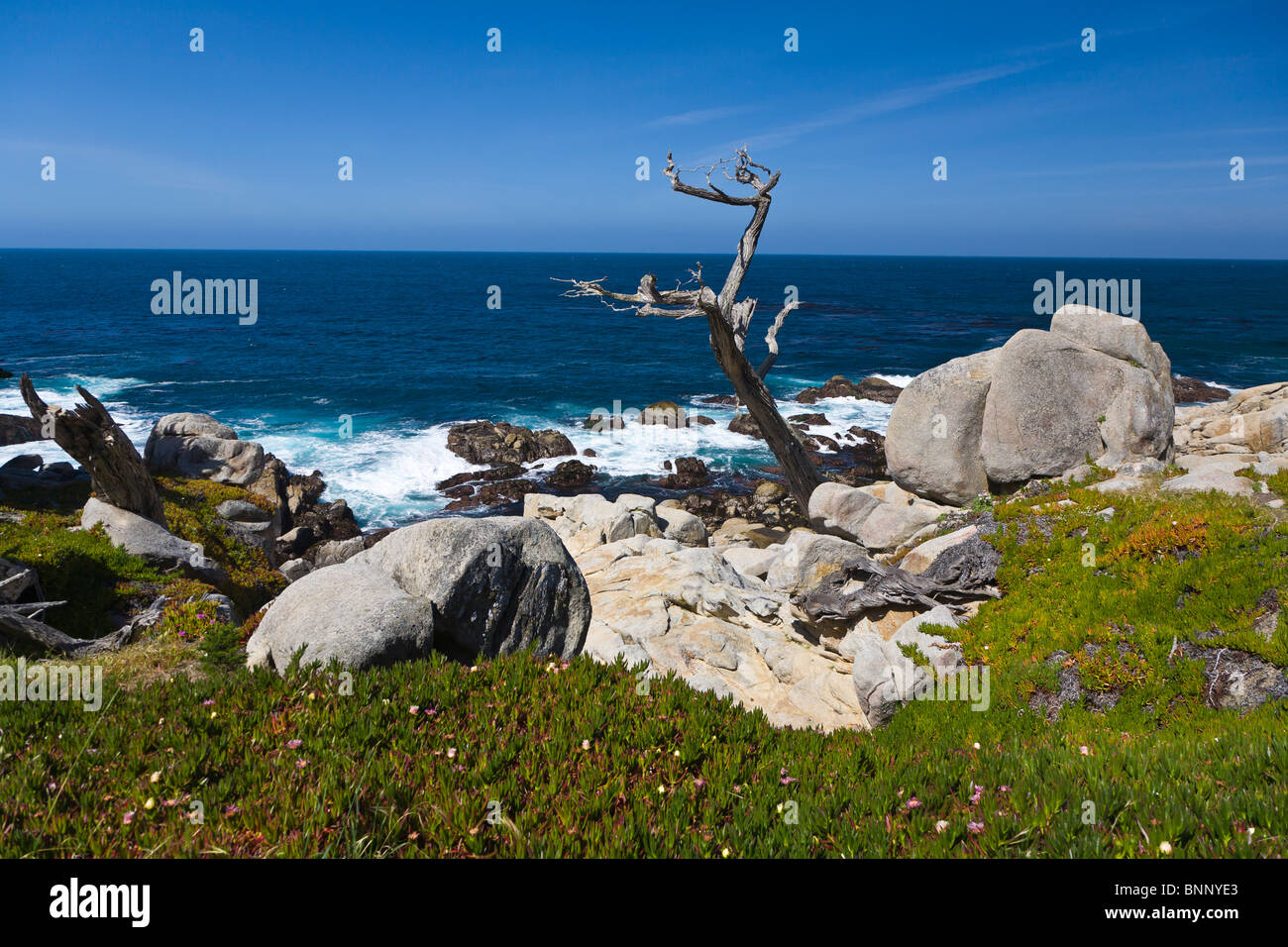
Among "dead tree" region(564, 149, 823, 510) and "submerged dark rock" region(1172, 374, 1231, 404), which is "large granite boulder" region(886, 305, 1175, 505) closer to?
"dead tree" region(564, 149, 823, 510)

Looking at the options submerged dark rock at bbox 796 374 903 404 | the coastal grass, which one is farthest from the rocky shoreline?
submerged dark rock at bbox 796 374 903 404

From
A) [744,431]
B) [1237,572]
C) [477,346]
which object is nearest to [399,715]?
[1237,572]

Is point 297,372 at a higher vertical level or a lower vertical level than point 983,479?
higher

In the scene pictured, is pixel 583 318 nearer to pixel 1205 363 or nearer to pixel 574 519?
pixel 1205 363

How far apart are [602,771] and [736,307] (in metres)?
16.0

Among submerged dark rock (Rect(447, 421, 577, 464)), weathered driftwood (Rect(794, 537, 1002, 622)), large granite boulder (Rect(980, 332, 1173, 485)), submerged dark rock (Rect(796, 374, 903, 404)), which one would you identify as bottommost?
weathered driftwood (Rect(794, 537, 1002, 622))

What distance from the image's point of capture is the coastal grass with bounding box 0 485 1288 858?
4.82 meters

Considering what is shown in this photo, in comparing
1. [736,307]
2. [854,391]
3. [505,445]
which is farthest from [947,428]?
[854,391]

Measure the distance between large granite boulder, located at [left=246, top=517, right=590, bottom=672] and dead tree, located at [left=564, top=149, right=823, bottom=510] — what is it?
7.54m

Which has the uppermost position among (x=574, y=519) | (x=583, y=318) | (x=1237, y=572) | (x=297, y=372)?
(x=583, y=318)

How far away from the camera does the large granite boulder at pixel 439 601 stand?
29.7 ft
